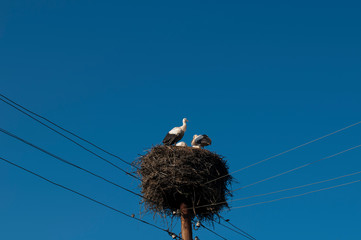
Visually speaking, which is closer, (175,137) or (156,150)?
(156,150)

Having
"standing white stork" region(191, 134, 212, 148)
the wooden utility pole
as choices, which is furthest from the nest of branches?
"standing white stork" region(191, 134, 212, 148)

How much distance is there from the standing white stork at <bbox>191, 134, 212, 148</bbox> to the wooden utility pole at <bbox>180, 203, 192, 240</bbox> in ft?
8.63

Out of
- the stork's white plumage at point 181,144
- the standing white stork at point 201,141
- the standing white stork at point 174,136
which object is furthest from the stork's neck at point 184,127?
the stork's white plumage at point 181,144

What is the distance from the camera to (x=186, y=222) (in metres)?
11.5

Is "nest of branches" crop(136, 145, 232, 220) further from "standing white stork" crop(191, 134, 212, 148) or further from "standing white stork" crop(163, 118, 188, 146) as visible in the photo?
"standing white stork" crop(191, 134, 212, 148)

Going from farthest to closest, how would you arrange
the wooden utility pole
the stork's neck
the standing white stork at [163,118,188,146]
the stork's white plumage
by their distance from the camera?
the stork's neck
the standing white stork at [163,118,188,146]
the stork's white plumage
the wooden utility pole

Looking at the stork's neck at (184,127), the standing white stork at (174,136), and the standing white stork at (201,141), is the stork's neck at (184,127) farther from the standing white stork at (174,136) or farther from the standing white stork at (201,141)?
the standing white stork at (201,141)

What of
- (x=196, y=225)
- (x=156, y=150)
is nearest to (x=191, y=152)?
(x=156, y=150)

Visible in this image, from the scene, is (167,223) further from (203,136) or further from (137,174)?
(203,136)

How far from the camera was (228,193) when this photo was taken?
12352 millimetres

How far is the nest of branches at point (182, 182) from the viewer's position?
11477 mm

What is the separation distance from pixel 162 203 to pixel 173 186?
1.94 feet

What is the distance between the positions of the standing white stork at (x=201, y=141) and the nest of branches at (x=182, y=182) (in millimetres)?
1637

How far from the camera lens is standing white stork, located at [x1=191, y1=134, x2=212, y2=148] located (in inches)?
551
